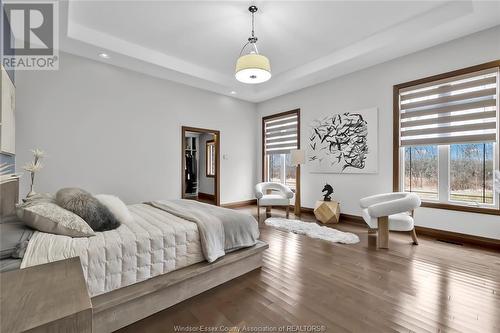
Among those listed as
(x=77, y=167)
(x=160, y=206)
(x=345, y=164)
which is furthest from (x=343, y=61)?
(x=77, y=167)

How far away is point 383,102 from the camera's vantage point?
430 cm

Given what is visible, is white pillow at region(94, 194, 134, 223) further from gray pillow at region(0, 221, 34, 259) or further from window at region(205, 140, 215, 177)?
window at region(205, 140, 215, 177)

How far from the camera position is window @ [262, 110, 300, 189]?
5.97m

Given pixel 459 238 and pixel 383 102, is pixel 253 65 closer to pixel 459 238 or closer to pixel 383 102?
pixel 383 102

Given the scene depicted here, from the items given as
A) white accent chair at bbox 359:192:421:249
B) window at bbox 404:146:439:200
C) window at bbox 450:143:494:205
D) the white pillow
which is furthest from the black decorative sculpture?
the white pillow

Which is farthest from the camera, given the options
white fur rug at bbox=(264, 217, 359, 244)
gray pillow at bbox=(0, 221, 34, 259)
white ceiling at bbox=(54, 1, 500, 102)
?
white fur rug at bbox=(264, 217, 359, 244)

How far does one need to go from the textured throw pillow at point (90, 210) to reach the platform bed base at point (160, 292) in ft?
1.84

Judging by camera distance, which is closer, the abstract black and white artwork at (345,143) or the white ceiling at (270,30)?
the white ceiling at (270,30)

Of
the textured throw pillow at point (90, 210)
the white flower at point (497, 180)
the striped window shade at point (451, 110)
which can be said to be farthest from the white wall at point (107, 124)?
the white flower at point (497, 180)

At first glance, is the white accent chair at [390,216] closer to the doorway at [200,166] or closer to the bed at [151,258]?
the bed at [151,258]

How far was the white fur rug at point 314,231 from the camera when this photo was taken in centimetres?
357

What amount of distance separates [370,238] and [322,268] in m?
1.46

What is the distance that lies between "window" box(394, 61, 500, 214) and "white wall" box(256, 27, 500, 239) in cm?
14

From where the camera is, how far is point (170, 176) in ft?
16.9
